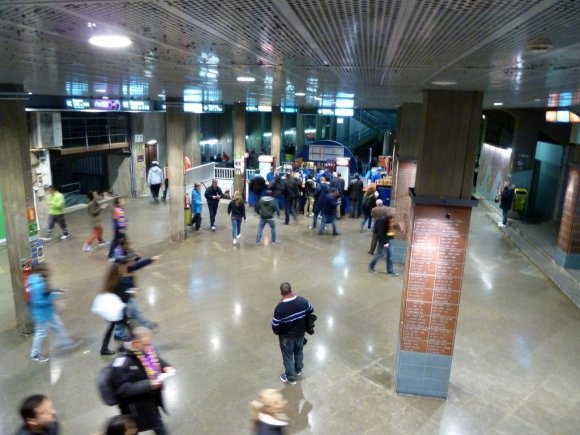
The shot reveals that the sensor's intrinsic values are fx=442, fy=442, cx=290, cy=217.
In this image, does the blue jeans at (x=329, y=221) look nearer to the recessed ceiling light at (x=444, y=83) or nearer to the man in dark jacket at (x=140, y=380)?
the recessed ceiling light at (x=444, y=83)

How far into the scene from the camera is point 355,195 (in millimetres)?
13219

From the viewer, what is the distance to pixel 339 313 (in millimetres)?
6938

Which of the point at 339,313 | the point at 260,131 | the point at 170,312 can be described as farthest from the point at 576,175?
the point at 260,131

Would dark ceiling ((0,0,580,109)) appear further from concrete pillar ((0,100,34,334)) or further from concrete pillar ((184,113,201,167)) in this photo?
concrete pillar ((184,113,201,167))

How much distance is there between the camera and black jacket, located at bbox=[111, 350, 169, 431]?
3477 millimetres

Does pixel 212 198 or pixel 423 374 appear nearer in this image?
pixel 423 374

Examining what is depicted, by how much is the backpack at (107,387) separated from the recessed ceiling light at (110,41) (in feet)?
7.97

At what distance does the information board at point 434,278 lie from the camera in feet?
15.4

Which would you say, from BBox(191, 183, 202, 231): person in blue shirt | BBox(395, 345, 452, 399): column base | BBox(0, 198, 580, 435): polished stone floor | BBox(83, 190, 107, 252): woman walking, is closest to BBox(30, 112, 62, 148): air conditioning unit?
BBox(83, 190, 107, 252): woman walking

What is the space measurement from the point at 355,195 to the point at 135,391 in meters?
10.4

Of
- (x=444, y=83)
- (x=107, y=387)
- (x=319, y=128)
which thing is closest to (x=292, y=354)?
(x=107, y=387)

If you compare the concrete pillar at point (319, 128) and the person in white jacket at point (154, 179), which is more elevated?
the concrete pillar at point (319, 128)

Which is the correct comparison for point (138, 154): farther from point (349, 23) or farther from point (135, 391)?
point (349, 23)

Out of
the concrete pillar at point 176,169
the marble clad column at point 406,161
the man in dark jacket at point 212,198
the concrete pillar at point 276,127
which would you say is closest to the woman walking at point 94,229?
the concrete pillar at point 176,169
